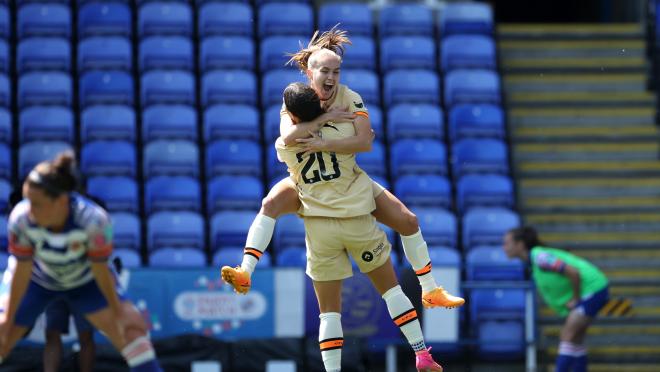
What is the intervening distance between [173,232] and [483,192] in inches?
126

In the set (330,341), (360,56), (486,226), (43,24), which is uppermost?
(43,24)

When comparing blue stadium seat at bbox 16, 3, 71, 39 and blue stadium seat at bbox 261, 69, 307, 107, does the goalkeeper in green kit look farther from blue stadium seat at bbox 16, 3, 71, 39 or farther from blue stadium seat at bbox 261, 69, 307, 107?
blue stadium seat at bbox 16, 3, 71, 39

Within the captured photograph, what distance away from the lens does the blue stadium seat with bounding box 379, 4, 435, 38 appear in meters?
15.2

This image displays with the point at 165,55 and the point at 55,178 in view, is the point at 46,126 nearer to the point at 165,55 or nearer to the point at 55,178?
the point at 165,55

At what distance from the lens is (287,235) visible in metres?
12.8

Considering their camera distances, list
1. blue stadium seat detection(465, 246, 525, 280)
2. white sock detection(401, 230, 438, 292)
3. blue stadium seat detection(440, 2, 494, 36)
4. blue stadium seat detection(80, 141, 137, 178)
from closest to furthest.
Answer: white sock detection(401, 230, 438, 292)
blue stadium seat detection(465, 246, 525, 280)
blue stadium seat detection(80, 141, 137, 178)
blue stadium seat detection(440, 2, 494, 36)

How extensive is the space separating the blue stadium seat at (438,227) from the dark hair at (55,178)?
6.34m

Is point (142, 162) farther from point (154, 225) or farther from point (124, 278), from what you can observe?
point (124, 278)

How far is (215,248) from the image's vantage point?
12.6 metres

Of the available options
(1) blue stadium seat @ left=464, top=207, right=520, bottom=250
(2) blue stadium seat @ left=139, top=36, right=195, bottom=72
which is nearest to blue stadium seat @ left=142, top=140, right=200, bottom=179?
(2) blue stadium seat @ left=139, top=36, right=195, bottom=72

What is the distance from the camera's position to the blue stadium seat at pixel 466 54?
48.9 feet

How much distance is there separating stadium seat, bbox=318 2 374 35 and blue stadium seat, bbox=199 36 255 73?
3.03 feet

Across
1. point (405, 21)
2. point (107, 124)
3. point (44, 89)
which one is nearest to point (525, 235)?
point (405, 21)

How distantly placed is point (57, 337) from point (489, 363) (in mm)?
4179
